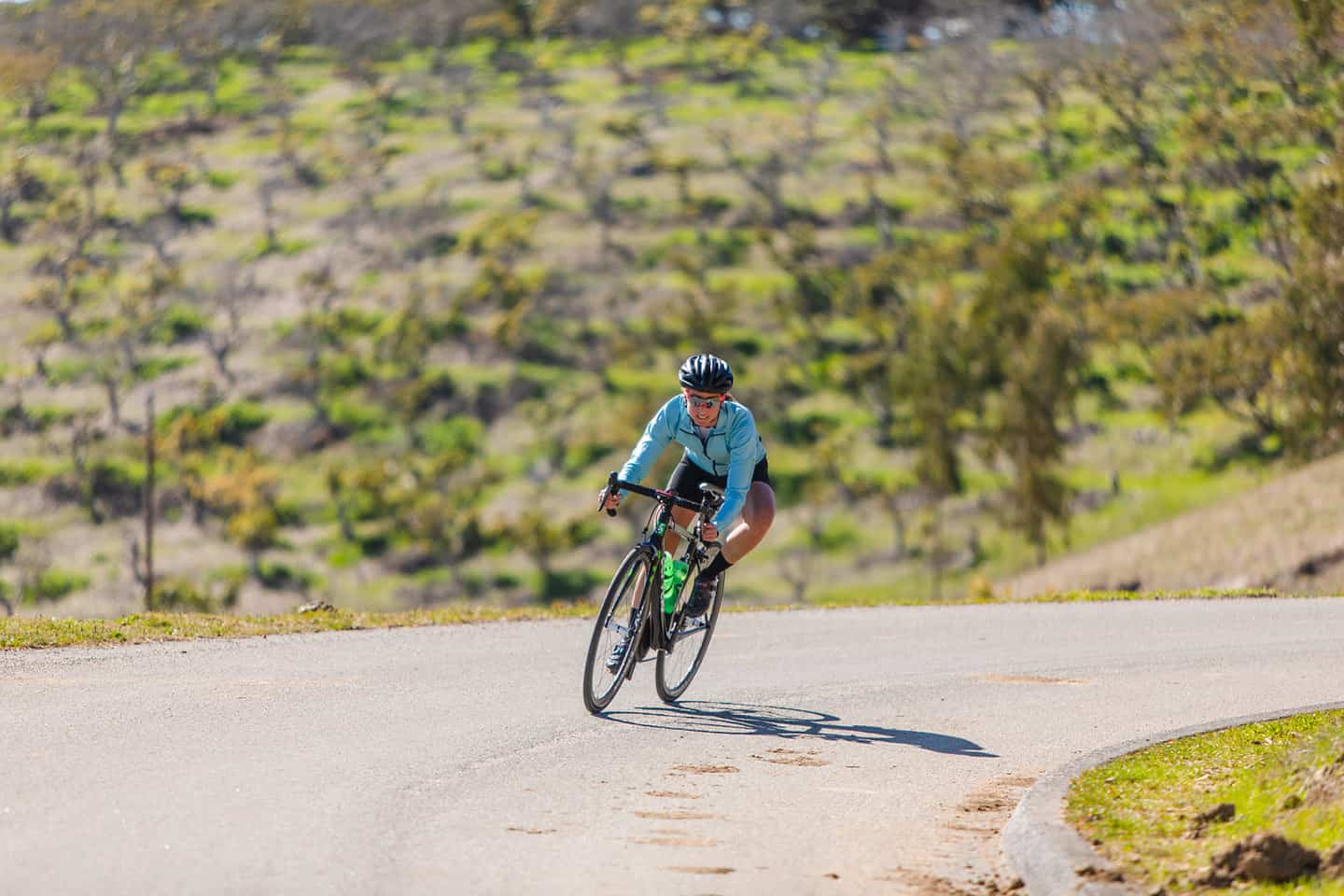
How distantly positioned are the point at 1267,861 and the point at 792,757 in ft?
10.1

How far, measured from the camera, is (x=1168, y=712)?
965 centimetres

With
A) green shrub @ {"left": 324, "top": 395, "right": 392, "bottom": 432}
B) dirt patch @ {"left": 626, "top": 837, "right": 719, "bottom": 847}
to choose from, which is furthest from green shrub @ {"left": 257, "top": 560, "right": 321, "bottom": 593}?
dirt patch @ {"left": 626, "top": 837, "right": 719, "bottom": 847}

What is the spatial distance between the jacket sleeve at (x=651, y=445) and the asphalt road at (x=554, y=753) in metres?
1.42

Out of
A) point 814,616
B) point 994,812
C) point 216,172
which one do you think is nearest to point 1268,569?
point 814,616

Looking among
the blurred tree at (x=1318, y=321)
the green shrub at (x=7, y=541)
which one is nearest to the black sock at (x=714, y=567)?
the blurred tree at (x=1318, y=321)

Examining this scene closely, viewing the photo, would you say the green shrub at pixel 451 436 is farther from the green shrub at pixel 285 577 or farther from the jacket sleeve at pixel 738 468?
the jacket sleeve at pixel 738 468

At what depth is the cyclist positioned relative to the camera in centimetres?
886

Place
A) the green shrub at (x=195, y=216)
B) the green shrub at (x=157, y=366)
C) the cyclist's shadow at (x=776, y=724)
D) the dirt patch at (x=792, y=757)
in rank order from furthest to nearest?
1. the green shrub at (x=195, y=216)
2. the green shrub at (x=157, y=366)
3. the cyclist's shadow at (x=776, y=724)
4. the dirt patch at (x=792, y=757)

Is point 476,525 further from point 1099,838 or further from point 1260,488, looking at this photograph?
point 1099,838

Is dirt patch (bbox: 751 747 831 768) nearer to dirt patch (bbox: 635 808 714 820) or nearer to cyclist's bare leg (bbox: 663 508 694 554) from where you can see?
dirt patch (bbox: 635 808 714 820)

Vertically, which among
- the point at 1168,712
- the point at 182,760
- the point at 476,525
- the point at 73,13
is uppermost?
the point at 73,13

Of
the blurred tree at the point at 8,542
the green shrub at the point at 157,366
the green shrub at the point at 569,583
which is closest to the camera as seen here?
the green shrub at the point at 569,583

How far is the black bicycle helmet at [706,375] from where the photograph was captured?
875 cm

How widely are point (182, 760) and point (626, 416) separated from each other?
2368 inches
